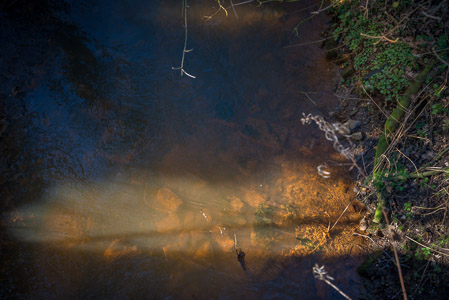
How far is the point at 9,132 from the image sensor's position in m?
3.03

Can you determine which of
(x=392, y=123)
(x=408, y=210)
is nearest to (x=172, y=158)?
(x=392, y=123)

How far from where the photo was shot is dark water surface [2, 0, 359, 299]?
8.50 feet

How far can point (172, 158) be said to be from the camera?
2.97 m

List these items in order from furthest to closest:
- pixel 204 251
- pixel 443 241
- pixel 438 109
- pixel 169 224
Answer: pixel 169 224 < pixel 204 251 < pixel 438 109 < pixel 443 241

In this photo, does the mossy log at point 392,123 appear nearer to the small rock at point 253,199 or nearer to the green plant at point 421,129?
the green plant at point 421,129

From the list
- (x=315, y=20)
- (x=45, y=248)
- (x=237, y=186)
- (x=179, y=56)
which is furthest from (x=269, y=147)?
(x=45, y=248)

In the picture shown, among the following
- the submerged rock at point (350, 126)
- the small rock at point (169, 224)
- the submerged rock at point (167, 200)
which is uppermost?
the submerged rock at point (350, 126)

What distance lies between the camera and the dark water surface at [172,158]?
102 inches

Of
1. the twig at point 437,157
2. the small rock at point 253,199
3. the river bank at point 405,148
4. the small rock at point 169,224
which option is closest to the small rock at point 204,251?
the small rock at point 169,224

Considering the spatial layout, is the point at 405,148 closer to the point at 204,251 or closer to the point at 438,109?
the point at 438,109

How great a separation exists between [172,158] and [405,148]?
2.71m

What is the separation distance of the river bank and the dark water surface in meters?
0.30

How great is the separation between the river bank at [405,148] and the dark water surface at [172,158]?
300 millimetres

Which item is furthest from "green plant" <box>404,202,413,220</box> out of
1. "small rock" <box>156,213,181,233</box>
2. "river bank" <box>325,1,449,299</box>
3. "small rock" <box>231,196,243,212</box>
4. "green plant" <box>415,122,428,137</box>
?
"small rock" <box>156,213,181,233</box>
